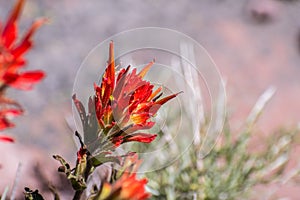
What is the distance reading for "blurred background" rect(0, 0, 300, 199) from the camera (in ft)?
5.27

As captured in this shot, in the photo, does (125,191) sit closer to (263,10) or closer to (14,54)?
(14,54)

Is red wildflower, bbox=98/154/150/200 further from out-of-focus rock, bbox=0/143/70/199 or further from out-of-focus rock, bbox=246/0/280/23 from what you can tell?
out-of-focus rock, bbox=246/0/280/23

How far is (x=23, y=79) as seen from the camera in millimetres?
373

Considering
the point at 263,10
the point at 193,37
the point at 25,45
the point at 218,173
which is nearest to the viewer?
the point at 25,45

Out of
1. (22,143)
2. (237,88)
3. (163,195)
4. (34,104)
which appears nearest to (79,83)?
(163,195)

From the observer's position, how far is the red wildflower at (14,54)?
36 centimetres

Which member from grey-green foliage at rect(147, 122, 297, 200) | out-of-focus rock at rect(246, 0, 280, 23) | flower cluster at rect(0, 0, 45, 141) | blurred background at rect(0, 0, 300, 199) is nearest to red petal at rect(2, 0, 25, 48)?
flower cluster at rect(0, 0, 45, 141)

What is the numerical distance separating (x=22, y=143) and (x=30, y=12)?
53 centimetres

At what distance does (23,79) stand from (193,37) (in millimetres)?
1633

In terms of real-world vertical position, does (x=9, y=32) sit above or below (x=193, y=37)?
below

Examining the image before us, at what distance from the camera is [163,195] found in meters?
0.95

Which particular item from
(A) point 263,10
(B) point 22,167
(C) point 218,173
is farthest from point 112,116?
(A) point 263,10

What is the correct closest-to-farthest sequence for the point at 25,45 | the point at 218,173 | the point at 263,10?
the point at 25,45
the point at 218,173
the point at 263,10

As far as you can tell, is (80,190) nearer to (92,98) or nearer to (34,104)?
(92,98)
